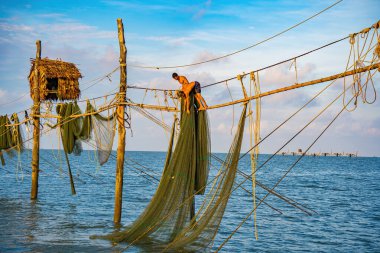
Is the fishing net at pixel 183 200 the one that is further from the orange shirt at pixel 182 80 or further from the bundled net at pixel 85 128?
the bundled net at pixel 85 128

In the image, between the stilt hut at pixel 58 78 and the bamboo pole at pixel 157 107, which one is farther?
the stilt hut at pixel 58 78

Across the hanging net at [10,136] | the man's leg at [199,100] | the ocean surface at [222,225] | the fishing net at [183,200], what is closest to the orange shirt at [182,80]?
the man's leg at [199,100]

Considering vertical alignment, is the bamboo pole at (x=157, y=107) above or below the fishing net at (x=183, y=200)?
above

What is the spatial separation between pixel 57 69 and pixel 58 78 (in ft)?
1.38

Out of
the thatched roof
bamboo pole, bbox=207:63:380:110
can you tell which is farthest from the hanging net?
bamboo pole, bbox=207:63:380:110

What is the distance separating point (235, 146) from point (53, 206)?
14783mm

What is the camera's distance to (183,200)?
411 inches

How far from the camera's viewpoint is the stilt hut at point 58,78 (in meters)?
19.2

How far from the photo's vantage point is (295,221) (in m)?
20.5

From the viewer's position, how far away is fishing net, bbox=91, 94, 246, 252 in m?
9.68

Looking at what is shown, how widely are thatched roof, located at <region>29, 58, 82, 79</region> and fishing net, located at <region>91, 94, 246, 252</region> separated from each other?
995cm

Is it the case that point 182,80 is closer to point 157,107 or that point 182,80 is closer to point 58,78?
point 157,107

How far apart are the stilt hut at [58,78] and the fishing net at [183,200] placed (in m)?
9.75

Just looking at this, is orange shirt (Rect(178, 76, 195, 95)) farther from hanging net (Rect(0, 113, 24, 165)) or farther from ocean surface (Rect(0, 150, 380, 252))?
hanging net (Rect(0, 113, 24, 165))
